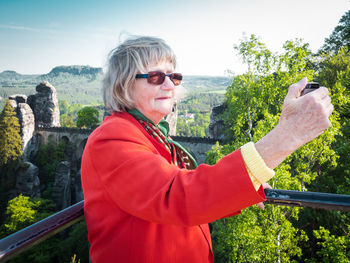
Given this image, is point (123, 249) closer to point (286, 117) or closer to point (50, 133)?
point (286, 117)

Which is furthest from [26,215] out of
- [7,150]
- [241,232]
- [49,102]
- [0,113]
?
[49,102]

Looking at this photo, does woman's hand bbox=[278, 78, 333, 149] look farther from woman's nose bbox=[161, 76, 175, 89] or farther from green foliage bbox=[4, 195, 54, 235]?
green foliage bbox=[4, 195, 54, 235]

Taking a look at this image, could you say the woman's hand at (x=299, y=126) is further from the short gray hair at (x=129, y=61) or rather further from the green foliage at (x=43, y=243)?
the green foliage at (x=43, y=243)

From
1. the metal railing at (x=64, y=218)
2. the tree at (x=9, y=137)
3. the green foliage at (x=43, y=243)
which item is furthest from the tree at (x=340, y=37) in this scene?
the tree at (x=9, y=137)

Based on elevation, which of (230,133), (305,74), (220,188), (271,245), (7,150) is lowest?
(7,150)

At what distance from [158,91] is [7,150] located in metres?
32.5

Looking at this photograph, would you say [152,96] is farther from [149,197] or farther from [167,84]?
[149,197]

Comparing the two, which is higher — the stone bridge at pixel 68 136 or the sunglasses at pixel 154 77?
the sunglasses at pixel 154 77

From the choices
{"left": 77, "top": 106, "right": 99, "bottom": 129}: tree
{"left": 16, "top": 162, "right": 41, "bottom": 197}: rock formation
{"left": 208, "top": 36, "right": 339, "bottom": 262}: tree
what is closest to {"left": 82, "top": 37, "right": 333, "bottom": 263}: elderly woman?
{"left": 208, "top": 36, "right": 339, "bottom": 262}: tree

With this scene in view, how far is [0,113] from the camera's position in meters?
29.4

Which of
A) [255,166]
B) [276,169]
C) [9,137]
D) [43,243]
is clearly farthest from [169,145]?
[9,137]

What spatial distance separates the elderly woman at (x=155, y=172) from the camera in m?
0.85

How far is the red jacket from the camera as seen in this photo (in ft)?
2.78

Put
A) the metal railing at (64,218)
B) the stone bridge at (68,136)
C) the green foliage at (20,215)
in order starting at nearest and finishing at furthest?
the metal railing at (64,218)
the green foliage at (20,215)
the stone bridge at (68,136)
